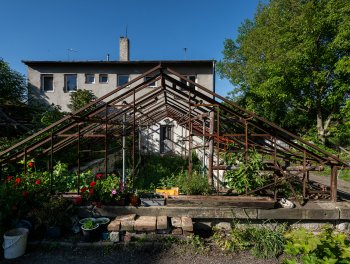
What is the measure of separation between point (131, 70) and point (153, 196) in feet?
38.8

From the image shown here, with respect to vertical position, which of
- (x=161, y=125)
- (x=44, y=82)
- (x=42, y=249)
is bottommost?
(x=42, y=249)

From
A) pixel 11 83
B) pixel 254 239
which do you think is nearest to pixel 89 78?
pixel 11 83

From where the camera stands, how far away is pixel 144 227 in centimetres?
382

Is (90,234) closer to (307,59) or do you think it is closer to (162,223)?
(162,223)

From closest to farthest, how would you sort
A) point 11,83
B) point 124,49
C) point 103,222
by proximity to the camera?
point 103,222 < point 11,83 < point 124,49

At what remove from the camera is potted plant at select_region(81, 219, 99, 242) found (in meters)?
3.77

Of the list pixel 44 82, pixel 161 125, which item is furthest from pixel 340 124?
pixel 44 82

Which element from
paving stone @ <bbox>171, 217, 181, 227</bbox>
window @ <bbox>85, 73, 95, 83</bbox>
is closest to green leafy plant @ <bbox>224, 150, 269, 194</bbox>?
paving stone @ <bbox>171, 217, 181, 227</bbox>

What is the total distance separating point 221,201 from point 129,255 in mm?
1851

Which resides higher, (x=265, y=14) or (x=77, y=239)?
(x=265, y=14)

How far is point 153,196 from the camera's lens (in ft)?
14.7

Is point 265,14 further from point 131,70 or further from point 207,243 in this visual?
point 207,243

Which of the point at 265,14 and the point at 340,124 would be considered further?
the point at 265,14

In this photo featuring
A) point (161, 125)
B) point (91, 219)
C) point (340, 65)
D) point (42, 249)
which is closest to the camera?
point (42, 249)
